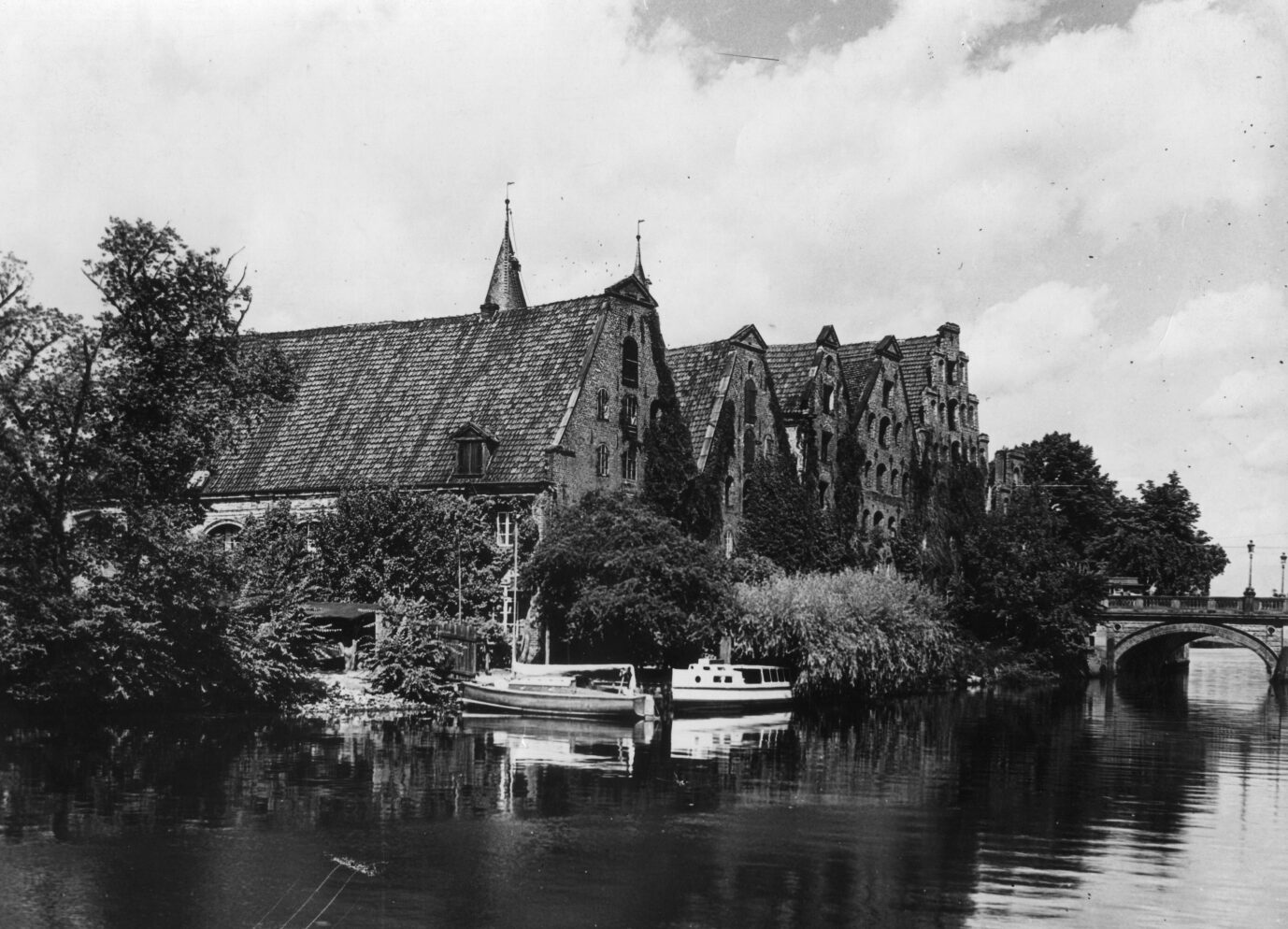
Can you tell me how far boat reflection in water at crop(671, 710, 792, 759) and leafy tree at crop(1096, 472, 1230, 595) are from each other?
250ft

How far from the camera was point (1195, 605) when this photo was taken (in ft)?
337

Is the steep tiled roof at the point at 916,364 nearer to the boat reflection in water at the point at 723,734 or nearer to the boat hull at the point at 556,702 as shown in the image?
the boat reflection in water at the point at 723,734

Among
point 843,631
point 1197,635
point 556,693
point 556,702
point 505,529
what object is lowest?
point 556,702

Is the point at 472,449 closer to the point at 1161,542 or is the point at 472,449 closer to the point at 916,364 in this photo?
the point at 916,364

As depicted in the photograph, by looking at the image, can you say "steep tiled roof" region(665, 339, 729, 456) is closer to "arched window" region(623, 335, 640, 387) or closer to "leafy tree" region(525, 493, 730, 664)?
"arched window" region(623, 335, 640, 387)

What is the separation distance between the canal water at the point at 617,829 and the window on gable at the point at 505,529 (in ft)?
41.8

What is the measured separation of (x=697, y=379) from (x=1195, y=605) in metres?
44.2

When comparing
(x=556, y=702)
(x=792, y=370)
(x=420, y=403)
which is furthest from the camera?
→ (x=792, y=370)

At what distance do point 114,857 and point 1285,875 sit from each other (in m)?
21.8

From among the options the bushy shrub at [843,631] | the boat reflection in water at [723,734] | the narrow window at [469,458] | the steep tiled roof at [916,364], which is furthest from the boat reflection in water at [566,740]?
the steep tiled roof at [916,364]

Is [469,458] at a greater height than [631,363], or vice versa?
[631,363]

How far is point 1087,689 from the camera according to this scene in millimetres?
87938

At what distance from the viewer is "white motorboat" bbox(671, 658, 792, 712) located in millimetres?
60125

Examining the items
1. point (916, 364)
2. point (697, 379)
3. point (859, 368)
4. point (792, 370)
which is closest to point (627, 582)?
point (697, 379)
